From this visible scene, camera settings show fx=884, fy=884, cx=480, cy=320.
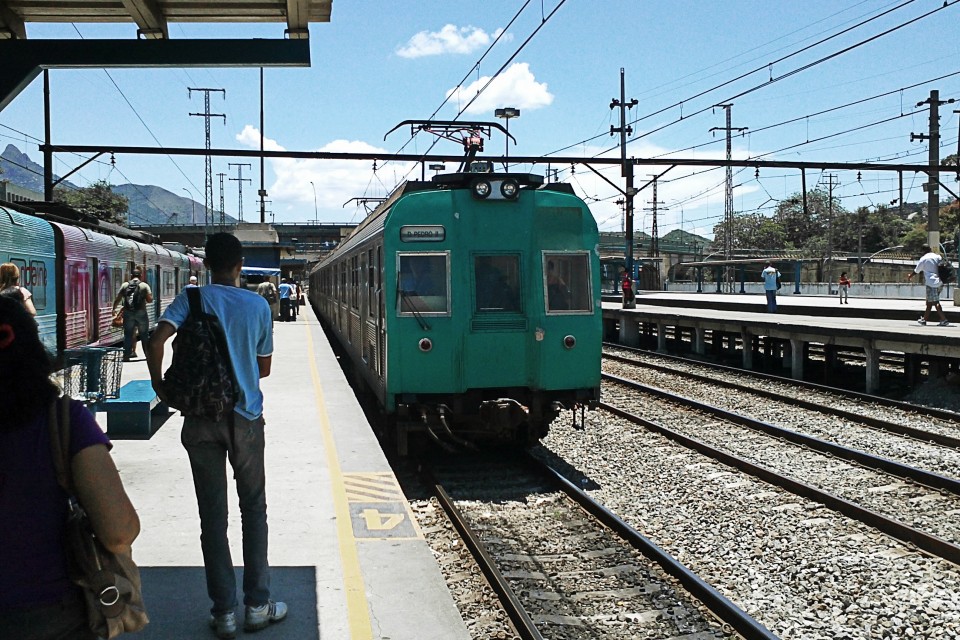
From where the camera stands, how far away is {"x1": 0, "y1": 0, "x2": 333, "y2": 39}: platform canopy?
6.87m

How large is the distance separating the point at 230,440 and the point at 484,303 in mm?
4745

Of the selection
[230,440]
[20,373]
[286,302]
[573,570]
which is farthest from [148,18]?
[286,302]

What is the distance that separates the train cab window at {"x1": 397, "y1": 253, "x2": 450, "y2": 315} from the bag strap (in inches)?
237

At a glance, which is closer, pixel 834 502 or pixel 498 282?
pixel 834 502

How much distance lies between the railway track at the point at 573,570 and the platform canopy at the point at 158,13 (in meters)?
4.12

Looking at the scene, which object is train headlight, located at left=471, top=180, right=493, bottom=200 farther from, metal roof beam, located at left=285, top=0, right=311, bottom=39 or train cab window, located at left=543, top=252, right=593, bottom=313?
metal roof beam, located at left=285, top=0, right=311, bottom=39

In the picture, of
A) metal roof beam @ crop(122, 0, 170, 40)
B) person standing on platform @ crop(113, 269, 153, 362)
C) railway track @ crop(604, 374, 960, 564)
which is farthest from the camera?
person standing on platform @ crop(113, 269, 153, 362)

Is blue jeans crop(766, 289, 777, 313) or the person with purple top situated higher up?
blue jeans crop(766, 289, 777, 313)

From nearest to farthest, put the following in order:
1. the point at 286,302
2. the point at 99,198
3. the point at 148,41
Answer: the point at 148,41 < the point at 286,302 < the point at 99,198

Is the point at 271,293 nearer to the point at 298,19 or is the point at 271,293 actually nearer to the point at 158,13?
the point at 158,13

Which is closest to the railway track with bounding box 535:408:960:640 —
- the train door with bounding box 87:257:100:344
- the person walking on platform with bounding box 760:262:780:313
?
the train door with bounding box 87:257:100:344

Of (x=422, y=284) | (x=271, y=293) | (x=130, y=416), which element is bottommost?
(x=130, y=416)

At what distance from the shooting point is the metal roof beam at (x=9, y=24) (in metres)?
6.87

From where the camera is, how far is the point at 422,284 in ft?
27.9
